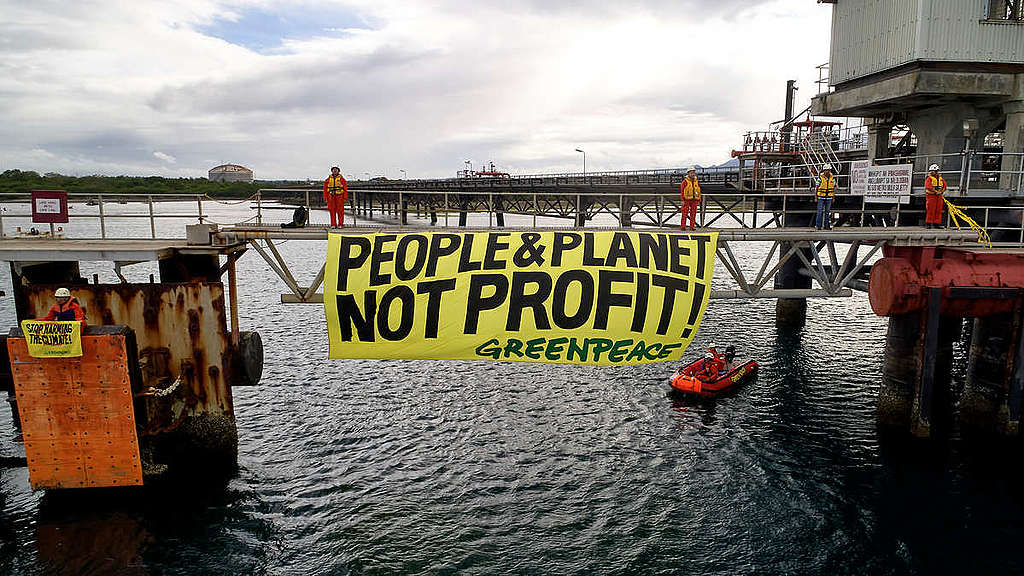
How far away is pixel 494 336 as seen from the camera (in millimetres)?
15078

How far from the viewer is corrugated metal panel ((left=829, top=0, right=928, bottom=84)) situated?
27.9 m

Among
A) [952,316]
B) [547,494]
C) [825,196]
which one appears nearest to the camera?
[547,494]

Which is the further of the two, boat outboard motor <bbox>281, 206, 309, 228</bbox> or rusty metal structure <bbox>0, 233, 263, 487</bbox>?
boat outboard motor <bbox>281, 206, 309, 228</bbox>

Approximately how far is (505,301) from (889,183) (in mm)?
21407

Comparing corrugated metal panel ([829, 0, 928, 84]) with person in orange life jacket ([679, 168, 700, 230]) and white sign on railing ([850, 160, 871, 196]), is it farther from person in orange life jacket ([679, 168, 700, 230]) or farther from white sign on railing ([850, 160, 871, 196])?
person in orange life jacket ([679, 168, 700, 230])

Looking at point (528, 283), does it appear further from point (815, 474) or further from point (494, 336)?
point (815, 474)

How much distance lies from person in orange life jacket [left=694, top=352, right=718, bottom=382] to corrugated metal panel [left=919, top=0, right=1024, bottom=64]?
1627cm

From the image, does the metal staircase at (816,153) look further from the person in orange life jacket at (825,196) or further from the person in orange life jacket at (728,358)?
the person in orange life jacket at (728,358)

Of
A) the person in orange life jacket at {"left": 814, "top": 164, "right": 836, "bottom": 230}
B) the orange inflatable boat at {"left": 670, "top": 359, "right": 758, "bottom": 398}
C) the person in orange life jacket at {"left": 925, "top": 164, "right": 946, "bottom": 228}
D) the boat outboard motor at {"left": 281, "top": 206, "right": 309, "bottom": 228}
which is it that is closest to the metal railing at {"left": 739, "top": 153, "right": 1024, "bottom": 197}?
the person in orange life jacket at {"left": 925, "top": 164, "right": 946, "bottom": 228}

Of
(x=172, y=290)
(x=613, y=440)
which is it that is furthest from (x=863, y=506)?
(x=172, y=290)

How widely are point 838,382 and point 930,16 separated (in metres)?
16.8

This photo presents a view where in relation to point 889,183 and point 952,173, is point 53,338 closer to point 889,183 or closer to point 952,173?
point 889,183

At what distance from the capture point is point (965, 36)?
2731 cm

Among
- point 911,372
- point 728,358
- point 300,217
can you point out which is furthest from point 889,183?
point 300,217
